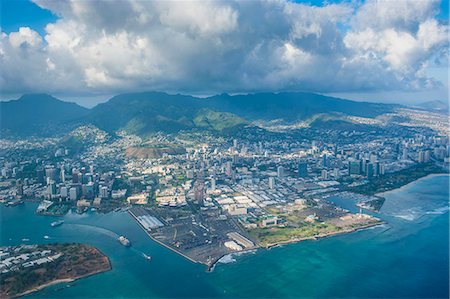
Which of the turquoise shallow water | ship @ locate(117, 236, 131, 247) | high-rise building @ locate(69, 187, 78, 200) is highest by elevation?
high-rise building @ locate(69, 187, 78, 200)

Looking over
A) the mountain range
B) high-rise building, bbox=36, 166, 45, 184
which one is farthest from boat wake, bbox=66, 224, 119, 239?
the mountain range

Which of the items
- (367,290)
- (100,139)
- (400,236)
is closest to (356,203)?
(400,236)

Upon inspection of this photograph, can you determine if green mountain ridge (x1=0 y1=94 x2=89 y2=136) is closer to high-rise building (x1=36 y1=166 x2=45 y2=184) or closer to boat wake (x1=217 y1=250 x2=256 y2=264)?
high-rise building (x1=36 y1=166 x2=45 y2=184)

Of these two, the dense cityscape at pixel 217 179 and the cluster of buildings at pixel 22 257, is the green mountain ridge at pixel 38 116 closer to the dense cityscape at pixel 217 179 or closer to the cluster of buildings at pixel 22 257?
the dense cityscape at pixel 217 179

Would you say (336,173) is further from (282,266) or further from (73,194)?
(73,194)

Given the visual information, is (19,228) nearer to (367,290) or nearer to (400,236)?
(367,290)
